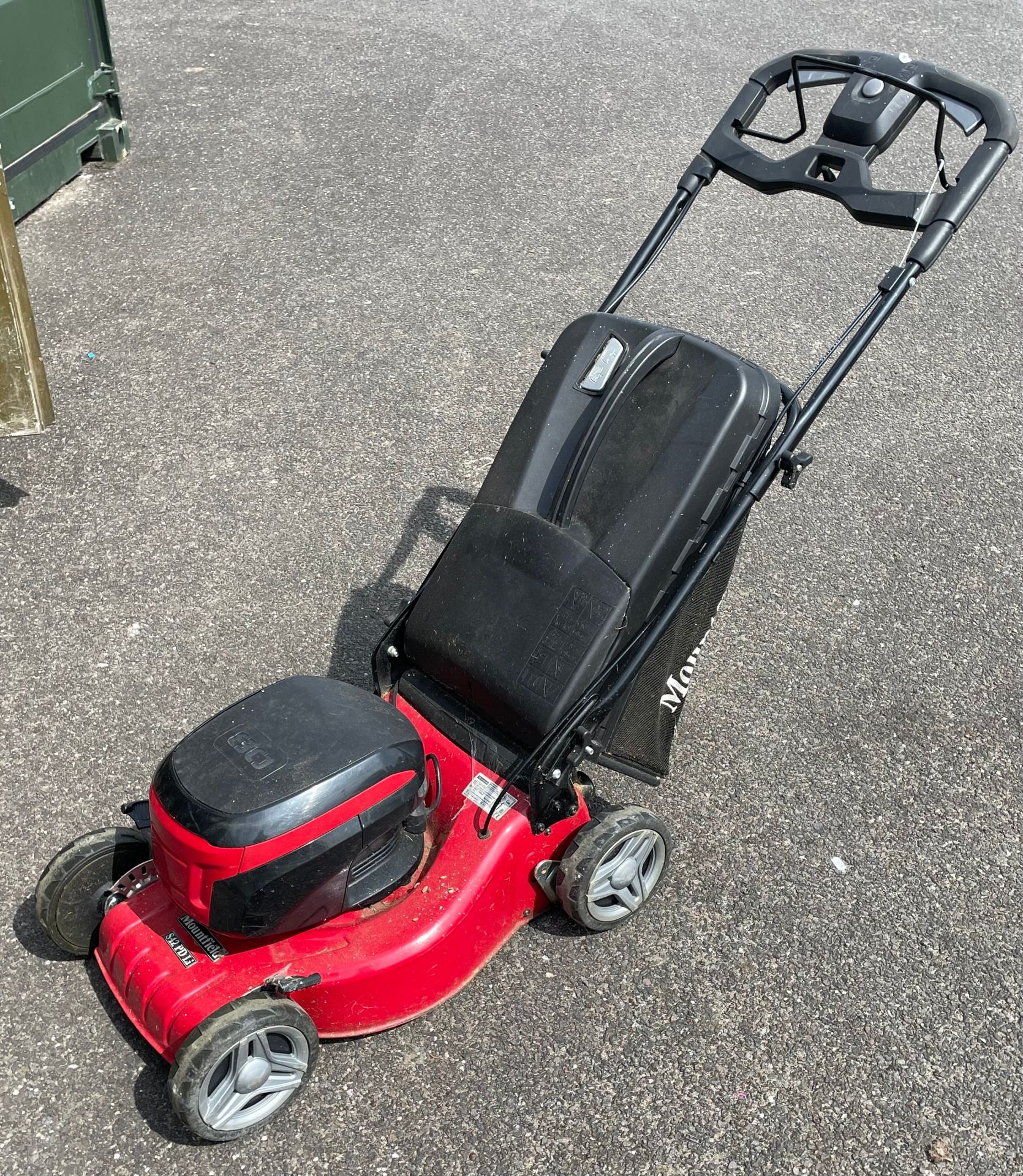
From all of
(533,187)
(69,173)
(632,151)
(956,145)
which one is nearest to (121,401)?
(69,173)

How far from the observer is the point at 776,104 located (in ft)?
25.7

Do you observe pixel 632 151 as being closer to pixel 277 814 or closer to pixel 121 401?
pixel 121 401

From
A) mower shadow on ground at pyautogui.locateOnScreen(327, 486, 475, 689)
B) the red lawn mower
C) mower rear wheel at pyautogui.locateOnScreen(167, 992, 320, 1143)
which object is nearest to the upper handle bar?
the red lawn mower

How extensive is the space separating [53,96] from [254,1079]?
5.36 m

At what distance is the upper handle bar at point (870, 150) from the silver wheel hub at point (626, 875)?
5.14ft

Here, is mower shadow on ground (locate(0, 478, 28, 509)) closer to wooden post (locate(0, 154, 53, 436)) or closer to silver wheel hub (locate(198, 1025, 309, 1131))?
wooden post (locate(0, 154, 53, 436))

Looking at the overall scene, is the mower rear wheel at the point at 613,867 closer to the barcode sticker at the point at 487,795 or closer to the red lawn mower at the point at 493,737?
the red lawn mower at the point at 493,737

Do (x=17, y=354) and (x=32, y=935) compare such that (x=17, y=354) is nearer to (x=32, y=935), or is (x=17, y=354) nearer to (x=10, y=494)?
(x=10, y=494)

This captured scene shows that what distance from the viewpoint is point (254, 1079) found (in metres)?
2.61

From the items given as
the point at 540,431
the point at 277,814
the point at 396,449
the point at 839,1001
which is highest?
the point at 540,431

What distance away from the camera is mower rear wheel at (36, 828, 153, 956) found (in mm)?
2855

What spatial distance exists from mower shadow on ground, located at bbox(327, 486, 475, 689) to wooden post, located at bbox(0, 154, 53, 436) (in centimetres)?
137

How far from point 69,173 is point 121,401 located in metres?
2.23

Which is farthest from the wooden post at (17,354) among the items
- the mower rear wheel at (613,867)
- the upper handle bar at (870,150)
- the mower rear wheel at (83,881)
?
the mower rear wheel at (613,867)
